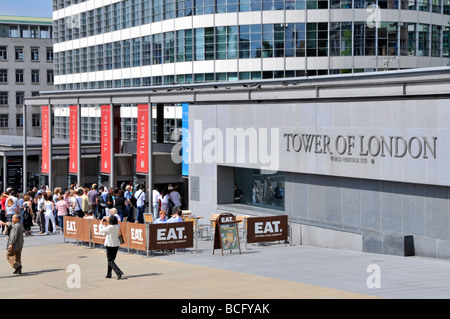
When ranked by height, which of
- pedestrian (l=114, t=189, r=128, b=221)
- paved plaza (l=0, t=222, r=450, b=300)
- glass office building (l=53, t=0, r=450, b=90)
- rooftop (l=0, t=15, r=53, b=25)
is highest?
rooftop (l=0, t=15, r=53, b=25)

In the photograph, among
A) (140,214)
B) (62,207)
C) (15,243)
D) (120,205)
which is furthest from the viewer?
(140,214)

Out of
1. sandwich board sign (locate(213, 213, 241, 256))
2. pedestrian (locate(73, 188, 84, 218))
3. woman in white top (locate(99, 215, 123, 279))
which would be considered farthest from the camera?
pedestrian (locate(73, 188, 84, 218))

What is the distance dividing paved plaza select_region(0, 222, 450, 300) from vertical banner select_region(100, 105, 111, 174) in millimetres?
12227

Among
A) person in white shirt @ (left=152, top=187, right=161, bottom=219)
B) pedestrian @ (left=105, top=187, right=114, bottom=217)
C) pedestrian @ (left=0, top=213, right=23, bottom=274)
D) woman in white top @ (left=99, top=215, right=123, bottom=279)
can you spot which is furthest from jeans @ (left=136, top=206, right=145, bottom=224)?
woman in white top @ (left=99, top=215, right=123, bottom=279)

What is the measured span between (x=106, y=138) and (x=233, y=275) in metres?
19.9

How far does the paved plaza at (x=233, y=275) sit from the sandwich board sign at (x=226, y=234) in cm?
27

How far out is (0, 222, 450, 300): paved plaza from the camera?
1675cm

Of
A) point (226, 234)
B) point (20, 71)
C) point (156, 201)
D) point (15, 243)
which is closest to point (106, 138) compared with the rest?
point (156, 201)

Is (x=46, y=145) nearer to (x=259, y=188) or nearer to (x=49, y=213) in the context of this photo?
(x=49, y=213)

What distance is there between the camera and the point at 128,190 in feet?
114

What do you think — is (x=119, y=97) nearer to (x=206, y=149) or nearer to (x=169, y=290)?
(x=206, y=149)

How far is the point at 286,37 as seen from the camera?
49.9 m

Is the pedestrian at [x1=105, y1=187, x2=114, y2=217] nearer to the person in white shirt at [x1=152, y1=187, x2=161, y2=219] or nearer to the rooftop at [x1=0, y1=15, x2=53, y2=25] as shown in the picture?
the person in white shirt at [x1=152, y1=187, x2=161, y2=219]
